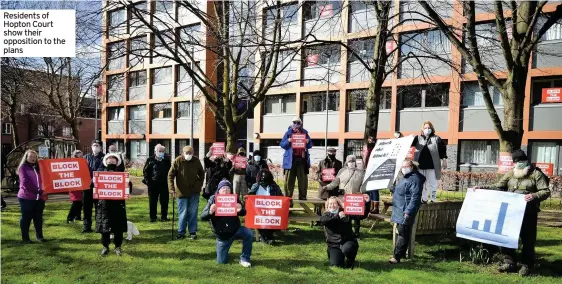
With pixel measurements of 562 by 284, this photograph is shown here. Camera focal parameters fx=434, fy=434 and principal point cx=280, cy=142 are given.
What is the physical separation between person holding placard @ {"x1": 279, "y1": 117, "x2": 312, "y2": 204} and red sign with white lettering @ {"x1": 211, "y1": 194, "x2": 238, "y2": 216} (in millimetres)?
3518

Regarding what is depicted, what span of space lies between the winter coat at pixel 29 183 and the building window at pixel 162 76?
31932 mm

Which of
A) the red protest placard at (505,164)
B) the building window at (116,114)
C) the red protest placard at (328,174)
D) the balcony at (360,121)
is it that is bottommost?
the red protest placard at (328,174)

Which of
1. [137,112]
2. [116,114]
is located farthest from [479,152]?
[116,114]

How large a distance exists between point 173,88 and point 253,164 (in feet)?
95.3

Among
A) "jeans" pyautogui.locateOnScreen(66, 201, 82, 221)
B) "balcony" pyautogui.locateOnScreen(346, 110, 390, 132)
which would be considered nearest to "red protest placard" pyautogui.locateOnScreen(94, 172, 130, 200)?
"jeans" pyautogui.locateOnScreen(66, 201, 82, 221)

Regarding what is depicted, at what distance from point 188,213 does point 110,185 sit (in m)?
2.06

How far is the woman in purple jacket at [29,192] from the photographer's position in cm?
838

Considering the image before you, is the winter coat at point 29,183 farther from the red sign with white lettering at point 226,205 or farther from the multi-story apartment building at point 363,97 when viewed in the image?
the multi-story apartment building at point 363,97

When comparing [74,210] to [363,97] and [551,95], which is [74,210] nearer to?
[363,97]

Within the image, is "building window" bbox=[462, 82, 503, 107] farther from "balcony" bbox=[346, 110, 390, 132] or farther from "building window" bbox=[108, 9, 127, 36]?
"building window" bbox=[108, 9, 127, 36]

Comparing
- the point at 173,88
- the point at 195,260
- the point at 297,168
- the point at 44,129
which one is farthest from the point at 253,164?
the point at 44,129

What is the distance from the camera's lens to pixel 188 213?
9.18 metres

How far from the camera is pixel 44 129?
52281 mm

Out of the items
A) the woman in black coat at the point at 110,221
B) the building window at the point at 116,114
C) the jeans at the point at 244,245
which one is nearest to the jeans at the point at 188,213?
the woman in black coat at the point at 110,221
